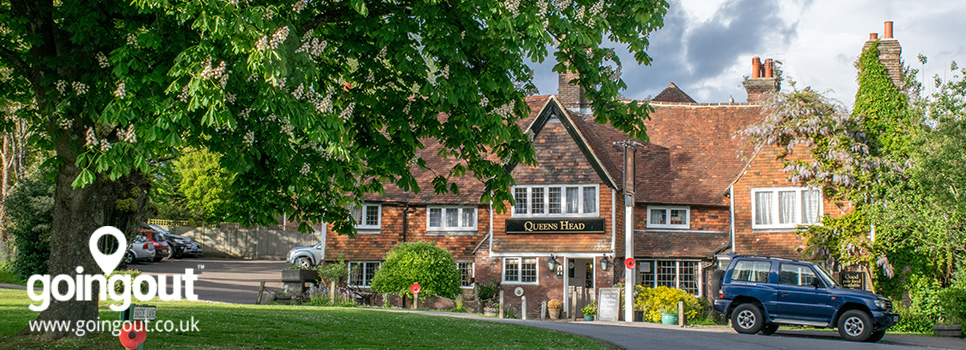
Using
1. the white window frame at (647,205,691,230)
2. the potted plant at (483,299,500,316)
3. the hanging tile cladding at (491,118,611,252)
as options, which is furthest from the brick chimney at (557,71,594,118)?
the potted plant at (483,299,500,316)

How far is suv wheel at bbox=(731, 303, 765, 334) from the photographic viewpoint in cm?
2358

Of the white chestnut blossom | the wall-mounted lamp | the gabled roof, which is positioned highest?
the gabled roof

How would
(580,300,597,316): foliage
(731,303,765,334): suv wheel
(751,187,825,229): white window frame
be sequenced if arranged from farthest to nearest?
(580,300,597,316): foliage → (751,187,825,229): white window frame → (731,303,765,334): suv wheel

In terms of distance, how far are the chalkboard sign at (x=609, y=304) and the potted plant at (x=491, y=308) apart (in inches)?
174

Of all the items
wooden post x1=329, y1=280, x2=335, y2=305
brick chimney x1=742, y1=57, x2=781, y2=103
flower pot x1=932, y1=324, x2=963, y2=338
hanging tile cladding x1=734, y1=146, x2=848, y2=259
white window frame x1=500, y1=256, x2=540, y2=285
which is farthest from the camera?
brick chimney x1=742, y1=57, x2=781, y2=103

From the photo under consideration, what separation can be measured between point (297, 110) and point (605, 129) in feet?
103

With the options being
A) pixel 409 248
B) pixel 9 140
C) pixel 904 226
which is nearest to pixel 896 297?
pixel 904 226

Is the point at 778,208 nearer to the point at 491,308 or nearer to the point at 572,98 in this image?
the point at 491,308

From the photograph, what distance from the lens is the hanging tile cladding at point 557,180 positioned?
33.9m

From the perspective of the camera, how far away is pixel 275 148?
1155cm

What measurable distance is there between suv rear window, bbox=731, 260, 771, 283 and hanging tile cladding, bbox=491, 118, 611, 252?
30.6 feet

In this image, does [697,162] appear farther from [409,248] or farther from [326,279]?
[326,279]

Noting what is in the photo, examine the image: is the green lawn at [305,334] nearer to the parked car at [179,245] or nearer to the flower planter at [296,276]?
the flower planter at [296,276]

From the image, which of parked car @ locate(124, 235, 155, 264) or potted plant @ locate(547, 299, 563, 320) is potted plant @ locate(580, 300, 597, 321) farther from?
parked car @ locate(124, 235, 155, 264)
